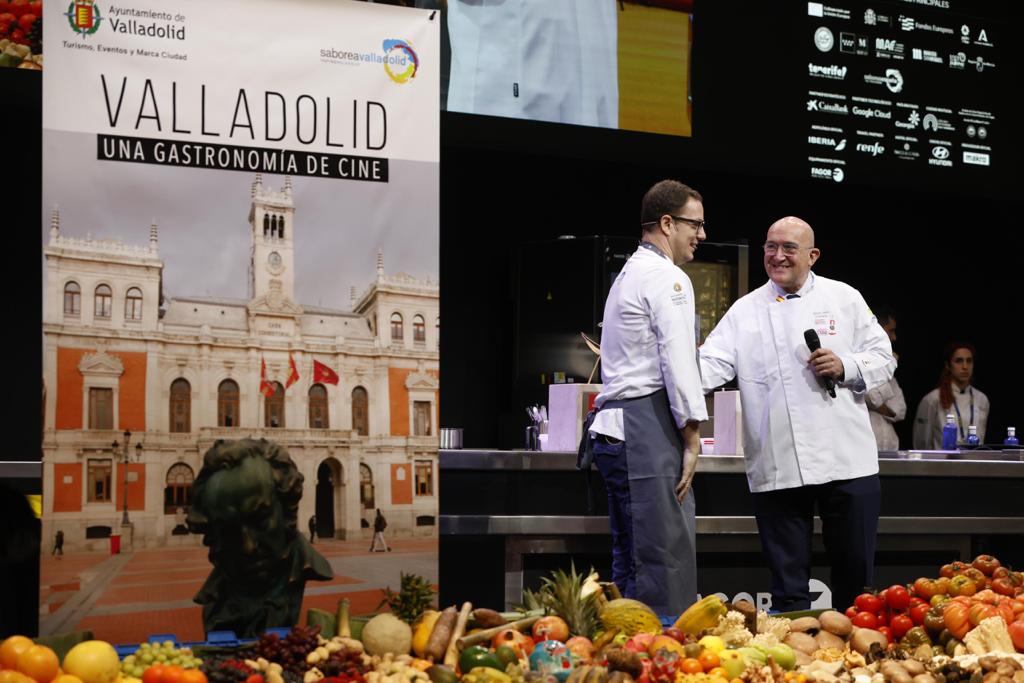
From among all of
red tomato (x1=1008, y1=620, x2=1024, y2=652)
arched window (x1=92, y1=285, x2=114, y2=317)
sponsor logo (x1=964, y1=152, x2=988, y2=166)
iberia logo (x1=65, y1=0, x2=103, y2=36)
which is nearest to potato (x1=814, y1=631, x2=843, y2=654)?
red tomato (x1=1008, y1=620, x2=1024, y2=652)

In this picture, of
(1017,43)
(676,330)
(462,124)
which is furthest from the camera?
(1017,43)

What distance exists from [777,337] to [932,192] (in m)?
4.37

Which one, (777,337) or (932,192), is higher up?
(932,192)

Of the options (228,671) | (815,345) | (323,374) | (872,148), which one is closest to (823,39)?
(872,148)

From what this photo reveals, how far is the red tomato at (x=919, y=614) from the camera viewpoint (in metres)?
3.21

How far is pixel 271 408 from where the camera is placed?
312cm

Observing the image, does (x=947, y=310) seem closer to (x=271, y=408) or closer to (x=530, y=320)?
(x=530, y=320)

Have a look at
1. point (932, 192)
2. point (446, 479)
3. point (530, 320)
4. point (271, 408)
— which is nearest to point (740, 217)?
point (932, 192)

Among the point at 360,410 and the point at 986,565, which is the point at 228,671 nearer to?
the point at 360,410

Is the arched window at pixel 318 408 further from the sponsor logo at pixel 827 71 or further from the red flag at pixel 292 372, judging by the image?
the sponsor logo at pixel 827 71

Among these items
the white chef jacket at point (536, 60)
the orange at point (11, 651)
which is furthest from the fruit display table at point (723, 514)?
the orange at point (11, 651)

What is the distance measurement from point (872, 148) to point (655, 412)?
13.5ft

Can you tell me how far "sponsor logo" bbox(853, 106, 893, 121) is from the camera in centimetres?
693

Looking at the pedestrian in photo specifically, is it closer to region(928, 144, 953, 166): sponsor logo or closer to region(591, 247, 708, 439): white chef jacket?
region(591, 247, 708, 439): white chef jacket
